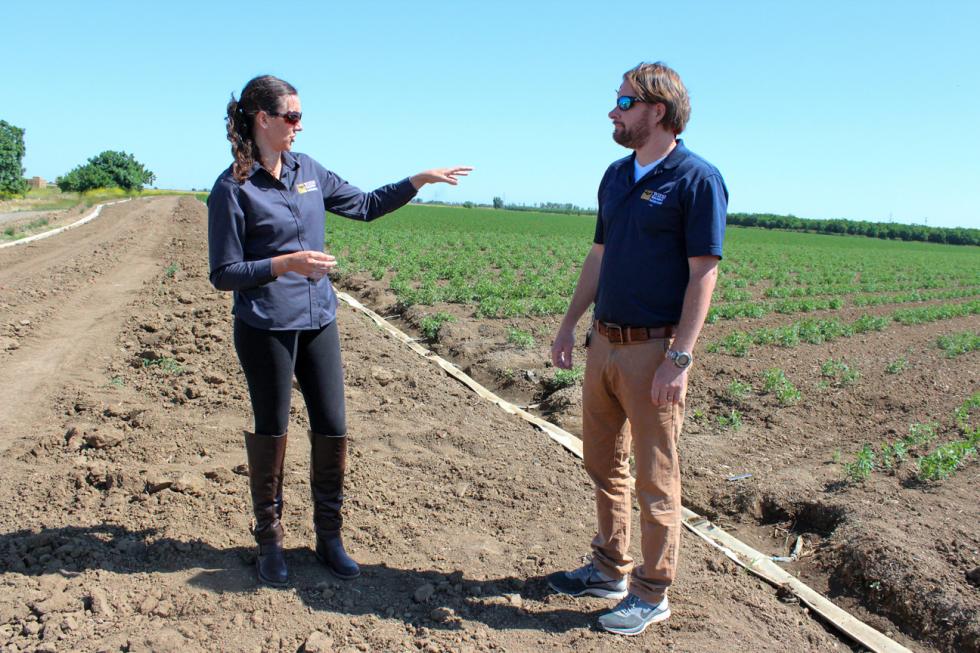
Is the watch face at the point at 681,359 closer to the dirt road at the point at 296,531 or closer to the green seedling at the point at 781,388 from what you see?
the dirt road at the point at 296,531

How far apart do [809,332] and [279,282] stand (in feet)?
32.6

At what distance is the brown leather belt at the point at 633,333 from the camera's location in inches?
115

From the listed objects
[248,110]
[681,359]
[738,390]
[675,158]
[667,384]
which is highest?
[248,110]

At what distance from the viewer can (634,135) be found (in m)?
2.89

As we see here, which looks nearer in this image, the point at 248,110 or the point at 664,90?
the point at 664,90

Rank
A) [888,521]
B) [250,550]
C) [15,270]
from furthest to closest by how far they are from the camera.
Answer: [15,270] < [888,521] < [250,550]

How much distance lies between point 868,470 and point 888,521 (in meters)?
0.76

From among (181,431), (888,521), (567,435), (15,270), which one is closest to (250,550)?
(181,431)

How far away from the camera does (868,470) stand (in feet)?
16.8

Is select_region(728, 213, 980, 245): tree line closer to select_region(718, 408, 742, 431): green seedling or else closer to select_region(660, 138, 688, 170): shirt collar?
select_region(718, 408, 742, 431): green seedling

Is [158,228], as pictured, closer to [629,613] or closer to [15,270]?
[15,270]

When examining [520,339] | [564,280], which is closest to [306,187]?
[520,339]

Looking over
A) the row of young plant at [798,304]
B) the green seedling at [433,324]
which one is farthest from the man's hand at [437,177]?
the row of young plant at [798,304]

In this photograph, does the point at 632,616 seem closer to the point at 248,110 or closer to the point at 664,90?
→ the point at 664,90
